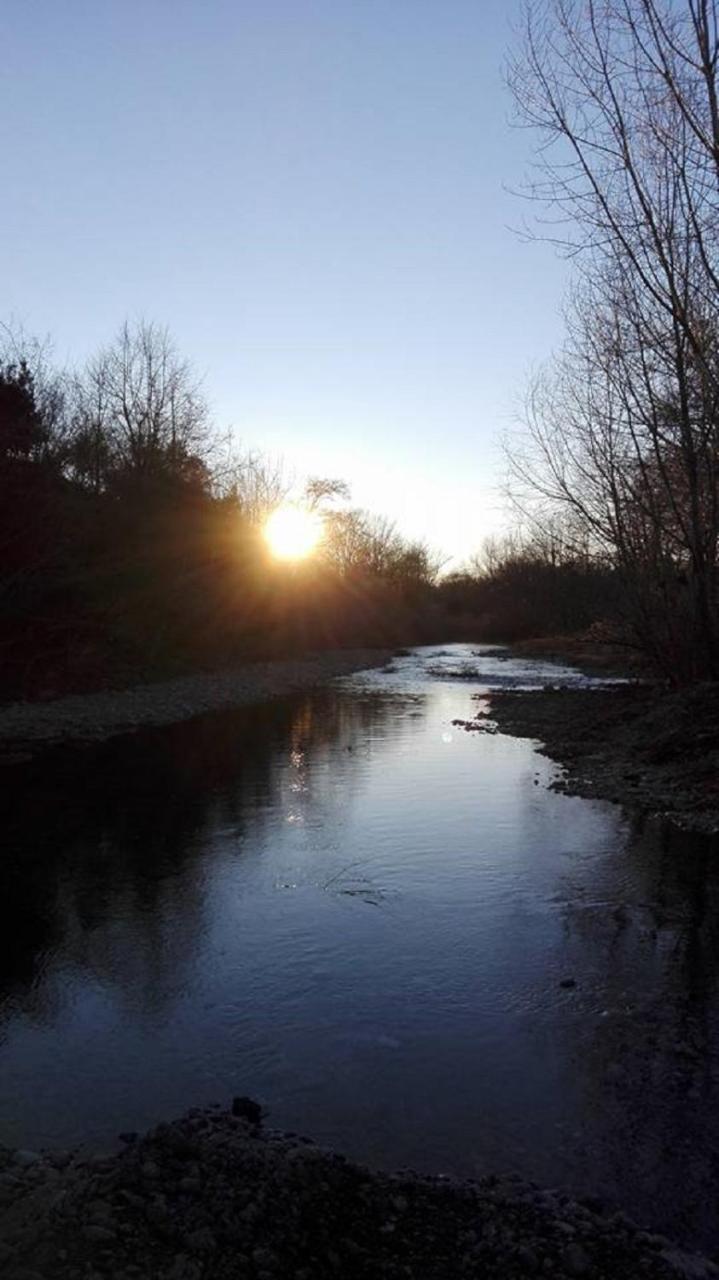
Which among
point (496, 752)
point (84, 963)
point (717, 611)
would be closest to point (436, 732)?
point (496, 752)

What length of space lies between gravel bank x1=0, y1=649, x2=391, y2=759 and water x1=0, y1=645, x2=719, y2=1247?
7450mm

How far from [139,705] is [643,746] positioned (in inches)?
664

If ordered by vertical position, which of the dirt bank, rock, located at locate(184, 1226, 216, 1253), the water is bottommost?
the water

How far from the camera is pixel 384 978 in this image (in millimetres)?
8000

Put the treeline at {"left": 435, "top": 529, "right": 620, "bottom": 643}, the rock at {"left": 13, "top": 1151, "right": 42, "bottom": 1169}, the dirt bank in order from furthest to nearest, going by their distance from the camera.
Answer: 1. the treeline at {"left": 435, "top": 529, "right": 620, "bottom": 643}
2. the dirt bank
3. the rock at {"left": 13, "top": 1151, "right": 42, "bottom": 1169}

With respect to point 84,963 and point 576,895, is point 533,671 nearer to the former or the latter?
point 576,895

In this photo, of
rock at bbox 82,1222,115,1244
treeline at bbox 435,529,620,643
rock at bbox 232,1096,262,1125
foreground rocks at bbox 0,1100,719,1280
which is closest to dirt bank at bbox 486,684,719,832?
rock at bbox 232,1096,262,1125

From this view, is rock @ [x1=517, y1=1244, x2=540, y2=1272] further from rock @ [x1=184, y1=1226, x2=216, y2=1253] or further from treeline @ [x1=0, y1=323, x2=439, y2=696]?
treeline @ [x1=0, y1=323, x2=439, y2=696]

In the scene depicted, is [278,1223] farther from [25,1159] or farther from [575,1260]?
[25,1159]

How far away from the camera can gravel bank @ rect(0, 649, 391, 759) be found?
23.3 m

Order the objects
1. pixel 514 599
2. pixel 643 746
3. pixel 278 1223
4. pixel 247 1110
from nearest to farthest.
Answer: pixel 278 1223 → pixel 247 1110 → pixel 643 746 → pixel 514 599

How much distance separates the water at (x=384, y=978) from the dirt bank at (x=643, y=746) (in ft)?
2.88

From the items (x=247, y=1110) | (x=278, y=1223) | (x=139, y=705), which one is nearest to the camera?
(x=278, y=1223)

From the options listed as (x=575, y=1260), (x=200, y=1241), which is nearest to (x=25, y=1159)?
(x=200, y=1241)
